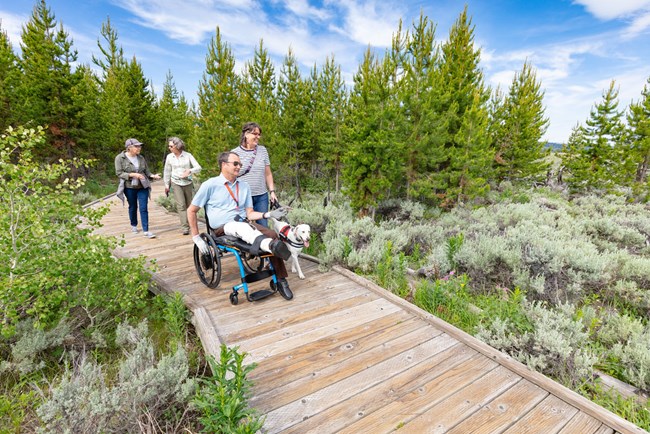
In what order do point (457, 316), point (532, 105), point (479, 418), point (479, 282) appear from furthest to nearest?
point (532, 105)
point (479, 282)
point (457, 316)
point (479, 418)

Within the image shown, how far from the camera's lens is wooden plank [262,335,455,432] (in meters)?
2.15

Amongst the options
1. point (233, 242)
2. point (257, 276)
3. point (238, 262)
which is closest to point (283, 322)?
point (257, 276)

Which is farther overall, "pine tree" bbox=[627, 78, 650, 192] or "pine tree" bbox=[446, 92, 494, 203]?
"pine tree" bbox=[627, 78, 650, 192]

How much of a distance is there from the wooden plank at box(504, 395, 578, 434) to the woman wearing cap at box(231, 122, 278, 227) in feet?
12.1

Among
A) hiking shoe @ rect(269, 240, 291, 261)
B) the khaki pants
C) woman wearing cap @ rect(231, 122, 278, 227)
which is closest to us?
hiking shoe @ rect(269, 240, 291, 261)

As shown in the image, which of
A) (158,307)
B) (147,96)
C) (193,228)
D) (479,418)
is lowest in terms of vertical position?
(158,307)

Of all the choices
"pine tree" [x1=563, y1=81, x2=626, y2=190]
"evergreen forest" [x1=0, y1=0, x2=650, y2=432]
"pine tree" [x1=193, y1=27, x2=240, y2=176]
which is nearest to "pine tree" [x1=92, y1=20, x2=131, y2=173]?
"evergreen forest" [x1=0, y1=0, x2=650, y2=432]

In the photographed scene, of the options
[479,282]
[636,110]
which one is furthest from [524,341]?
[636,110]

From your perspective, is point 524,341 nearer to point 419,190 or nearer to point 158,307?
point 158,307

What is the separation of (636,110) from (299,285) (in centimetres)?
1807

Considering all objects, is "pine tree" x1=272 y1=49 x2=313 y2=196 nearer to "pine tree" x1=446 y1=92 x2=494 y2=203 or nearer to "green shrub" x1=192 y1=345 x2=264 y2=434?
"pine tree" x1=446 y1=92 x2=494 y2=203

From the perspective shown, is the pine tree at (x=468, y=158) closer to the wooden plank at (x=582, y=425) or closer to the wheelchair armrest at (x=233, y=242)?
the wheelchair armrest at (x=233, y=242)

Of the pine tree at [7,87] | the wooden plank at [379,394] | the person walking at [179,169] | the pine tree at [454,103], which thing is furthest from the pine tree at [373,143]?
the pine tree at [7,87]

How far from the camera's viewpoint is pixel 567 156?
16797mm
